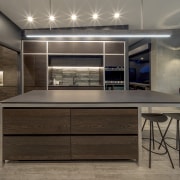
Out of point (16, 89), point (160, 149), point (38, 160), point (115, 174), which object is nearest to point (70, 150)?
point (38, 160)

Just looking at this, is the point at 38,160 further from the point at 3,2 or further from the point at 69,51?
the point at 69,51

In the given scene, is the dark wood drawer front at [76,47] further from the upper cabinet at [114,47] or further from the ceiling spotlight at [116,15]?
the ceiling spotlight at [116,15]

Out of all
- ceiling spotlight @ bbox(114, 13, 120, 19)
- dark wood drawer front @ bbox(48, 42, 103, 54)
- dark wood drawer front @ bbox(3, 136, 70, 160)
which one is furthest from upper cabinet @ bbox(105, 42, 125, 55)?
dark wood drawer front @ bbox(3, 136, 70, 160)

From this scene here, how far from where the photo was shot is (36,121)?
256cm

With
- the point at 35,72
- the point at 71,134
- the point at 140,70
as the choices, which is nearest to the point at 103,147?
the point at 71,134

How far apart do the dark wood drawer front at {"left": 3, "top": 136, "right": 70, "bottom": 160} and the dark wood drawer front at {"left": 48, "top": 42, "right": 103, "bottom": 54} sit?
395cm

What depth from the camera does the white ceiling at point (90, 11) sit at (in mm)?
4117

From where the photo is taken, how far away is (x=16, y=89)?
600 cm

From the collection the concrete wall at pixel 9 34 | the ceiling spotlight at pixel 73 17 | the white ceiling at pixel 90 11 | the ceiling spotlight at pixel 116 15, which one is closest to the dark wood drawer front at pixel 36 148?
the white ceiling at pixel 90 11

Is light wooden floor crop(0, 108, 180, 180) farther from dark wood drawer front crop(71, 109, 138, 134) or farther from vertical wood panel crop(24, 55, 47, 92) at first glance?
vertical wood panel crop(24, 55, 47, 92)

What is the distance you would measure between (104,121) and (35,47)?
170 inches

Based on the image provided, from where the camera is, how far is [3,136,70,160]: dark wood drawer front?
2.55 metres

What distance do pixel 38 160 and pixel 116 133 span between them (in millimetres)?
1090

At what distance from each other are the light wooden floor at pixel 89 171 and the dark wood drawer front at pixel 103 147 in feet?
0.40
